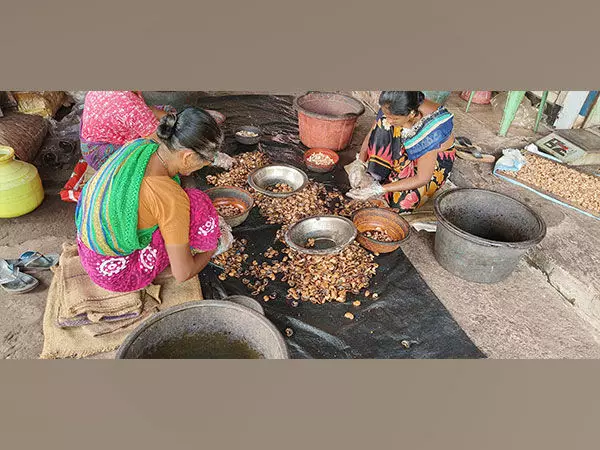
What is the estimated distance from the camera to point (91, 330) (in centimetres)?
251

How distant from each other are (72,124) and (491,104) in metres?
4.98

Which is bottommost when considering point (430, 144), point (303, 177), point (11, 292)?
point (11, 292)

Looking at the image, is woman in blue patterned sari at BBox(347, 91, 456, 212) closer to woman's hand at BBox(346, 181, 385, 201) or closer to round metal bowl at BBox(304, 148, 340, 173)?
woman's hand at BBox(346, 181, 385, 201)

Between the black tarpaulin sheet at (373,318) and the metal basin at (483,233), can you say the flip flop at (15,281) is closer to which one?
the black tarpaulin sheet at (373,318)

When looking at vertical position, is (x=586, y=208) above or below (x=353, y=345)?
above

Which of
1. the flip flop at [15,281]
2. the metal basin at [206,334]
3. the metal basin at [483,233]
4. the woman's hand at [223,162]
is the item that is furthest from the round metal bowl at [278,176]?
the metal basin at [206,334]

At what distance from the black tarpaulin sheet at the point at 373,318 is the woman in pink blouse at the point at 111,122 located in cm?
104

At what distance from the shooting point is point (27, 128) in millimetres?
4148

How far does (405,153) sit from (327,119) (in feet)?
3.15

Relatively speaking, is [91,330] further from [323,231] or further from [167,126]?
[323,231]

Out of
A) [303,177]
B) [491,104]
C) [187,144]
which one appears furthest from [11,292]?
[491,104]

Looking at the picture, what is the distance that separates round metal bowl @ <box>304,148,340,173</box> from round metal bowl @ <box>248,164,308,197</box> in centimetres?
24

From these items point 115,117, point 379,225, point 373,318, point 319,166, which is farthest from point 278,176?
point 373,318

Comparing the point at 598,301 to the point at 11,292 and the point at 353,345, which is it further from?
the point at 11,292
